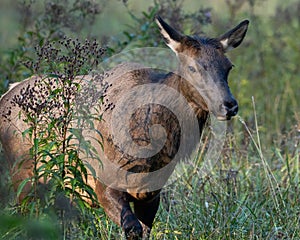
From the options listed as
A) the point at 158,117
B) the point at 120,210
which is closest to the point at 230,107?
the point at 158,117

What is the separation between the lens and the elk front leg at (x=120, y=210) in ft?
16.6

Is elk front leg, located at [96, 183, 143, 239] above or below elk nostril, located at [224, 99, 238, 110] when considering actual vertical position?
below

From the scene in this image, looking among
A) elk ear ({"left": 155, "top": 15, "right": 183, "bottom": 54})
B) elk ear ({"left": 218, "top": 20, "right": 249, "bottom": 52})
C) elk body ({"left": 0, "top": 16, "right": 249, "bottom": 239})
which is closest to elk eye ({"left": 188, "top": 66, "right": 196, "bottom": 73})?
elk body ({"left": 0, "top": 16, "right": 249, "bottom": 239})

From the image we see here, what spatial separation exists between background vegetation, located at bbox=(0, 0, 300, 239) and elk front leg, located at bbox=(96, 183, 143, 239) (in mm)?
152

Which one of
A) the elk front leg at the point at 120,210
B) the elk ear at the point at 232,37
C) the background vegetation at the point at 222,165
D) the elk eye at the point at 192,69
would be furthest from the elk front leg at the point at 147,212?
the elk ear at the point at 232,37

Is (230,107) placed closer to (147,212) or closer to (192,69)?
(192,69)

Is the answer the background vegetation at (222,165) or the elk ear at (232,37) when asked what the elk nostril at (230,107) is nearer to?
the elk ear at (232,37)

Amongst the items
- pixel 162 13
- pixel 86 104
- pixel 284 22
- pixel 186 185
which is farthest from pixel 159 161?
pixel 284 22

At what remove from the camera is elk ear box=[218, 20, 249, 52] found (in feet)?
16.9

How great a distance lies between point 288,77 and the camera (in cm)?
989

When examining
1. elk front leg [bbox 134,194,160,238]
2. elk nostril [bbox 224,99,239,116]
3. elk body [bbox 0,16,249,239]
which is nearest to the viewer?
elk nostril [bbox 224,99,239,116]

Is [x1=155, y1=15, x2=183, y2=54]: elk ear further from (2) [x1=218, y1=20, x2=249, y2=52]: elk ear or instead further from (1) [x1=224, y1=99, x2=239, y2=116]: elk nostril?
(1) [x1=224, y1=99, x2=239, y2=116]: elk nostril

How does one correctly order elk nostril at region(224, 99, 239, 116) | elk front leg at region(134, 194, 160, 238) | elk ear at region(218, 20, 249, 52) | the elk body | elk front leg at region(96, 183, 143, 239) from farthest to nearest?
elk front leg at region(134, 194, 160, 238) < elk ear at region(218, 20, 249, 52) < elk front leg at region(96, 183, 143, 239) < the elk body < elk nostril at region(224, 99, 239, 116)

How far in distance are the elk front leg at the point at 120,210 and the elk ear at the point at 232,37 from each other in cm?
128
